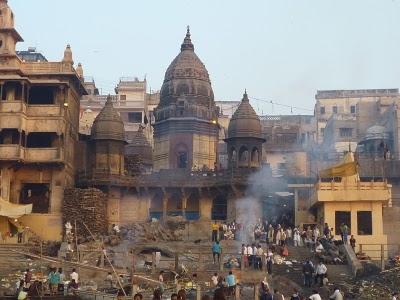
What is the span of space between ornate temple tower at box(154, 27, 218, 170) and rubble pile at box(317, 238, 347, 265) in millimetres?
17118

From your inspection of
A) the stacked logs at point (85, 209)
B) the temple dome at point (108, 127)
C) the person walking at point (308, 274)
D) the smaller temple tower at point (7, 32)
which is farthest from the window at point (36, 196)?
the person walking at point (308, 274)

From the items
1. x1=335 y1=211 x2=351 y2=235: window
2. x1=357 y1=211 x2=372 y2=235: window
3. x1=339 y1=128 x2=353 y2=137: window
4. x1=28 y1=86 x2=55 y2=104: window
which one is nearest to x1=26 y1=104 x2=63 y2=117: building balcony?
x1=28 y1=86 x2=55 y2=104: window

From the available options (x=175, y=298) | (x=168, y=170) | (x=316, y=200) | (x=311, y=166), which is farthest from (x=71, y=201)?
(x=175, y=298)

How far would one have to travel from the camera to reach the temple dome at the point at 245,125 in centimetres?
4494

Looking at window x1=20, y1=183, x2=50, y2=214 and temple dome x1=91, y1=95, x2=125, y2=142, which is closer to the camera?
window x1=20, y1=183, x2=50, y2=214

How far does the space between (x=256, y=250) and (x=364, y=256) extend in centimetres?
500

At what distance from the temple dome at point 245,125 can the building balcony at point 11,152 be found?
1201 cm

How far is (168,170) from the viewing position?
1791 inches

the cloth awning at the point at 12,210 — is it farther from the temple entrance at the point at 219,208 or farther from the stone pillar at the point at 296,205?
the stone pillar at the point at 296,205

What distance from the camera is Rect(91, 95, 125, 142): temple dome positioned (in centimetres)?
4459

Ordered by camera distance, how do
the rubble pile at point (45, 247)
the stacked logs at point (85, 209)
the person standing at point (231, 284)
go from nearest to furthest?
the person standing at point (231, 284), the rubble pile at point (45, 247), the stacked logs at point (85, 209)

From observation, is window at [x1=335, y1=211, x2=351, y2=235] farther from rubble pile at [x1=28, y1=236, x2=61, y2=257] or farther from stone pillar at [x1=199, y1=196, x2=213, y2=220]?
rubble pile at [x1=28, y1=236, x2=61, y2=257]

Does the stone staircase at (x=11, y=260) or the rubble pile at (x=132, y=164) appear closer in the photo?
the stone staircase at (x=11, y=260)

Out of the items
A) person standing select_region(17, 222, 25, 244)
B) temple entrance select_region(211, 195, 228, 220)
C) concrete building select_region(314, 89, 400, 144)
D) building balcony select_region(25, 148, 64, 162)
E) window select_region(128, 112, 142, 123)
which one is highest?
concrete building select_region(314, 89, 400, 144)
